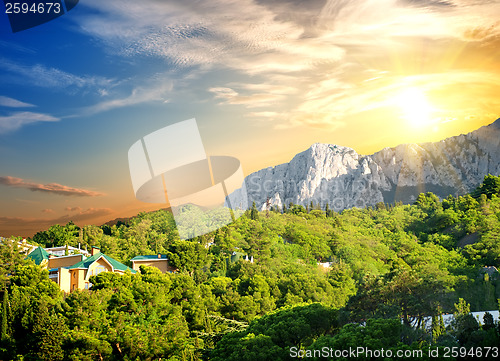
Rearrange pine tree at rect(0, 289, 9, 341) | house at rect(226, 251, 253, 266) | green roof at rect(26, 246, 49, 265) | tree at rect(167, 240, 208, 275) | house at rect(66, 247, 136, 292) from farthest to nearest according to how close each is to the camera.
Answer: house at rect(226, 251, 253, 266)
tree at rect(167, 240, 208, 275)
green roof at rect(26, 246, 49, 265)
house at rect(66, 247, 136, 292)
pine tree at rect(0, 289, 9, 341)

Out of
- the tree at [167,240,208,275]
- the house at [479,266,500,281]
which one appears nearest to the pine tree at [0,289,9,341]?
the tree at [167,240,208,275]

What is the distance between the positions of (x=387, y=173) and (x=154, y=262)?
270 feet

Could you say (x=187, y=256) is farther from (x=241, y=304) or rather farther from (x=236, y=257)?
(x=241, y=304)

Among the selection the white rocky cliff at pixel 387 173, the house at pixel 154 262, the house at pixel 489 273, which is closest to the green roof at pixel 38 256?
the house at pixel 154 262

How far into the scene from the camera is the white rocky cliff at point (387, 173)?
91.5 meters

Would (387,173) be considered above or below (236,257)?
above

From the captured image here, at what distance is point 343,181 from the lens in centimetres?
10100

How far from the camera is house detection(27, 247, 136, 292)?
797 inches

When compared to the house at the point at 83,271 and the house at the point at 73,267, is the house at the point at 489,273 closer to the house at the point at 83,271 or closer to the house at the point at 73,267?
the house at the point at 73,267

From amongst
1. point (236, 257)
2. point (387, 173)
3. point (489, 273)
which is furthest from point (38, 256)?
point (387, 173)

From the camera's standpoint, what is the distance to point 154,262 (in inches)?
→ 1009

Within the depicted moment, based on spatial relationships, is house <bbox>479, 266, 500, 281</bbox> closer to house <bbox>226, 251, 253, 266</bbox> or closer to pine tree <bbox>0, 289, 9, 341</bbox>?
house <bbox>226, 251, 253, 266</bbox>

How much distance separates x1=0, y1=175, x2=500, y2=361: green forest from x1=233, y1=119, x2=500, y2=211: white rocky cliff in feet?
199

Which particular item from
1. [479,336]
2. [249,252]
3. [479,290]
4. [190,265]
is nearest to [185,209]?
[249,252]
